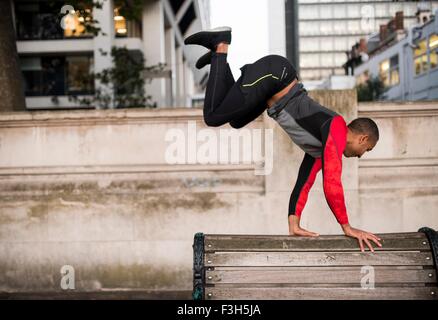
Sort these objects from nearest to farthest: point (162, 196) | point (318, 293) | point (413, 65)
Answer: point (318, 293) → point (162, 196) → point (413, 65)

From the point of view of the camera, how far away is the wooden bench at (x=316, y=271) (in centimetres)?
319

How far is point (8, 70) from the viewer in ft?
25.6

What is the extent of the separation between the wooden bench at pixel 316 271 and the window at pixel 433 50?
32.8 meters

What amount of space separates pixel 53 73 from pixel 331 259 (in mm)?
32179

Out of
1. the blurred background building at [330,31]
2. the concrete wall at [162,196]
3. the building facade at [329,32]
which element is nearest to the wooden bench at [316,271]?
the concrete wall at [162,196]

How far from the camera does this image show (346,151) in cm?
383

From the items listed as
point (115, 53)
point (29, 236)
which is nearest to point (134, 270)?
point (29, 236)

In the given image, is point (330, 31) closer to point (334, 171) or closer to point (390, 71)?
point (390, 71)

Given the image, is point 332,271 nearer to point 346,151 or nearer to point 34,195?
point 346,151

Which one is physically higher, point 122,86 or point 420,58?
point 420,58

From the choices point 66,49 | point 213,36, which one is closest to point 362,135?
point 213,36

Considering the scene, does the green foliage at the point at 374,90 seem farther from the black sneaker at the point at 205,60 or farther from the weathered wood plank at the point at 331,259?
the weathered wood plank at the point at 331,259

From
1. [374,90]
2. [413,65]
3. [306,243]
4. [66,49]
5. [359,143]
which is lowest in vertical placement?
[306,243]
